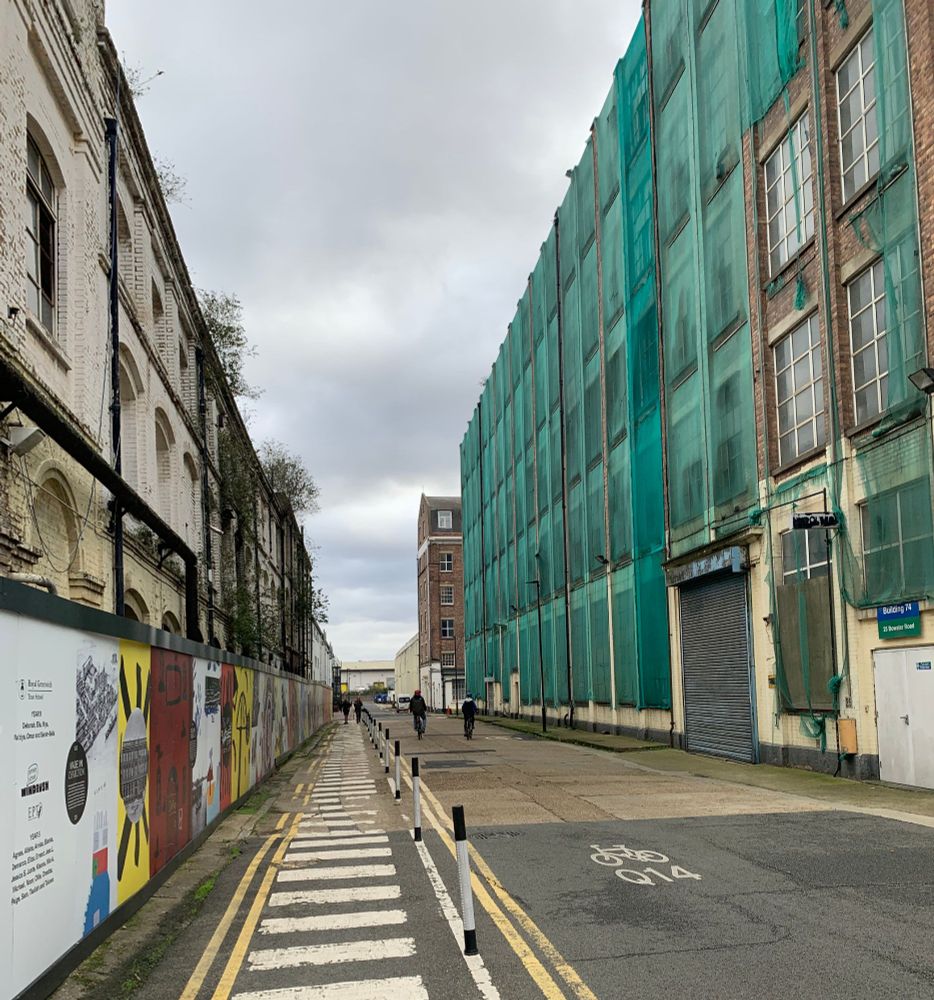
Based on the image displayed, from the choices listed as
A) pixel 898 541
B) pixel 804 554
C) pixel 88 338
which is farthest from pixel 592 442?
pixel 88 338

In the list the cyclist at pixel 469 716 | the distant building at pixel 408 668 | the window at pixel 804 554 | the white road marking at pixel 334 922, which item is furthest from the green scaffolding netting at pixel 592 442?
the distant building at pixel 408 668

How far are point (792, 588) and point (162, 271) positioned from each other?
52.3 feet

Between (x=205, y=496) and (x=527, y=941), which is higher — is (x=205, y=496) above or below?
above

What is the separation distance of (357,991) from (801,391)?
59.3 feet

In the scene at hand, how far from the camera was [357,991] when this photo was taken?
6.45m

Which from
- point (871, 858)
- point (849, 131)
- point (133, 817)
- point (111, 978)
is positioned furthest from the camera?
point (849, 131)

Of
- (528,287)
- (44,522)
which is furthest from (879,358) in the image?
(528,287)

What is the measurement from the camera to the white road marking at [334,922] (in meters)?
8.17

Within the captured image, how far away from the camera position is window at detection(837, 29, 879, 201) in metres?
19.3

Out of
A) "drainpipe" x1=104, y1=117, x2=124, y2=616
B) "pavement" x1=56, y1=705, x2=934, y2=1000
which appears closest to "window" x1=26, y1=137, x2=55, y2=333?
"drainpipe" x1=104, y1=117, x2=124, y2=616

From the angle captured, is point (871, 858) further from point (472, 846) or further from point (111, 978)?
point (111, 978)

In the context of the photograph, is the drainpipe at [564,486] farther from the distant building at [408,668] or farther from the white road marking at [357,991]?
the distant building at [408,668]

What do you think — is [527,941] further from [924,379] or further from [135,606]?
[135,606]

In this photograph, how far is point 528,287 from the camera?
2087 inches
